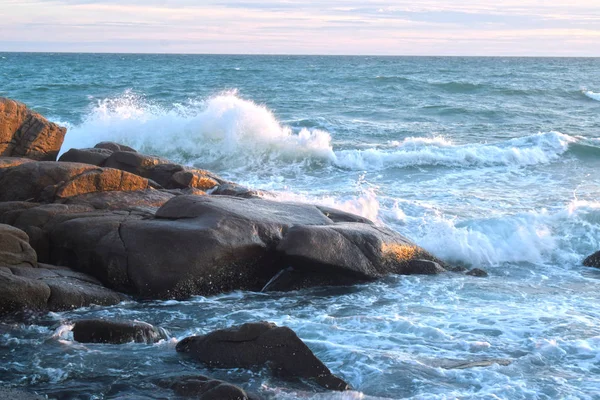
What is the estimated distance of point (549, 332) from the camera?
6969 millimetres

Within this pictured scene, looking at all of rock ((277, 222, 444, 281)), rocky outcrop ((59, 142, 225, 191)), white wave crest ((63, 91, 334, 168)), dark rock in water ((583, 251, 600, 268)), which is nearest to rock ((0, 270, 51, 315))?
rock ((277, 222, 444, 281))

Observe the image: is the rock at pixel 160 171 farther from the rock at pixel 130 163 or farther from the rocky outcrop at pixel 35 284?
the rocky outcrop at pixel 35 284

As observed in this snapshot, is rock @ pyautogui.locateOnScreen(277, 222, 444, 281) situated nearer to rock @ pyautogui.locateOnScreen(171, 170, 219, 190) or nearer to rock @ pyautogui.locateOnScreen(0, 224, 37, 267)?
rock @ pyautogui.locateOnScreen(171, 170, 219, 190)

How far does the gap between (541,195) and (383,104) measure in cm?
1618

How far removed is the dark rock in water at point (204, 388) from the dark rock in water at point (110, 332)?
0.97m

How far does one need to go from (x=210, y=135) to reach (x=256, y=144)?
1311 millimetres

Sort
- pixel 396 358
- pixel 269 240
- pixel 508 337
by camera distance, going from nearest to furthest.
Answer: pixel 396 358
pixel 508 337
pixel 269 240

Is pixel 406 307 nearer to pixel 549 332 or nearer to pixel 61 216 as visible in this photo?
pixel 549 332

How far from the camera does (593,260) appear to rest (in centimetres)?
1012

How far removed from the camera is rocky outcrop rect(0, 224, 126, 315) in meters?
6.93

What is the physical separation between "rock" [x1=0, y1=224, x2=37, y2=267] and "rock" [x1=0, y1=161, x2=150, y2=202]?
4.43 feet

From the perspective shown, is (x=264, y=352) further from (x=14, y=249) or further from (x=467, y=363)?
(x=14, y=249)

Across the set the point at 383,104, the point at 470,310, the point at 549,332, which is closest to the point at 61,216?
the point at 470,310

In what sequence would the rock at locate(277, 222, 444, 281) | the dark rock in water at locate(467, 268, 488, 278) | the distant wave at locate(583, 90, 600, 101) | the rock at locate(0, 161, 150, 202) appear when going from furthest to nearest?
the distant wave at locate(583, 90, 600, 101) → the dark rock in water at locate(467, 268, 488, 278) → the rock at locate(0, 161, 150, 202) → the rock at locate(277, 222, 444, 281)
